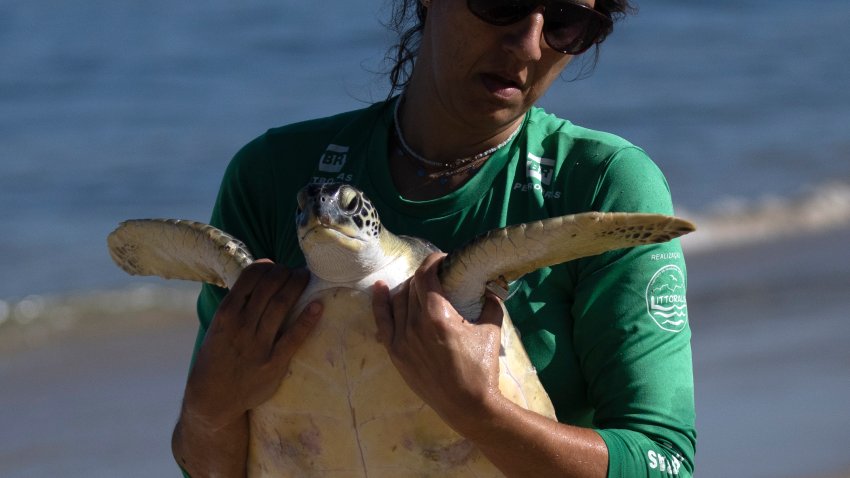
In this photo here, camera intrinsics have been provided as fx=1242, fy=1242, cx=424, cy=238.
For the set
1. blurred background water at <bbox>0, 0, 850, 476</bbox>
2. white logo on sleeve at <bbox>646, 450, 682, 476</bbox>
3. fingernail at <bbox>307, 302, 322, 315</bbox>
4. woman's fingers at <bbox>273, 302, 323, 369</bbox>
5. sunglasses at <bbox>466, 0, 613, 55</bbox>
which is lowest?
blurred background water at <bbox>0, 0, 850, 476</bbox>

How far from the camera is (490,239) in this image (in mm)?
1839

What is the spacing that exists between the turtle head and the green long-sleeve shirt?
157 mm

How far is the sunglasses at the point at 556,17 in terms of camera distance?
199 centimetres

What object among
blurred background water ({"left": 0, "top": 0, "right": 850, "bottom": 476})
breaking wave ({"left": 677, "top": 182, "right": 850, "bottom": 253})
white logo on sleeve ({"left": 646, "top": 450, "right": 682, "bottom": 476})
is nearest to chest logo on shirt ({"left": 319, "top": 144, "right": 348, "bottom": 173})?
white logo on sleeve ({"left": 646, "top": 450, "right": 682, "bottom": 476})

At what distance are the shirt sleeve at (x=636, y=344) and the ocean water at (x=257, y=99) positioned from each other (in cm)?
486

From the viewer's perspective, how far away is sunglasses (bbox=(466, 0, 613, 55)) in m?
1.99

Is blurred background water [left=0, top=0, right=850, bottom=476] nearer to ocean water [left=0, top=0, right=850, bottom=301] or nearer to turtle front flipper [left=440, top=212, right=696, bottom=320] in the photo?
ocean water [left=0, top=0, right=850, bottom=301]

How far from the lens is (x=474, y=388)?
176 centimetres

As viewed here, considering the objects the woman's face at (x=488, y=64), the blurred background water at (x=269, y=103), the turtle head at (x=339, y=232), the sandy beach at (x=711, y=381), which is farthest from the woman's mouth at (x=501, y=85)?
the blurred background water at (x=269, y=103)

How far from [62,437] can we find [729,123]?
623 centimetres

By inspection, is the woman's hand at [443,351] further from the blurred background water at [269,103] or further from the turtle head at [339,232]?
the blurred background water at [269,103]

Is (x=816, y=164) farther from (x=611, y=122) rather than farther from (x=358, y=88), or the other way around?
(x=358, y=88)

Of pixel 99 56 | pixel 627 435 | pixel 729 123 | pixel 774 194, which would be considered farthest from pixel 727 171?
pixel 627 435

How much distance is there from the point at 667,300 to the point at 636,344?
10cm
